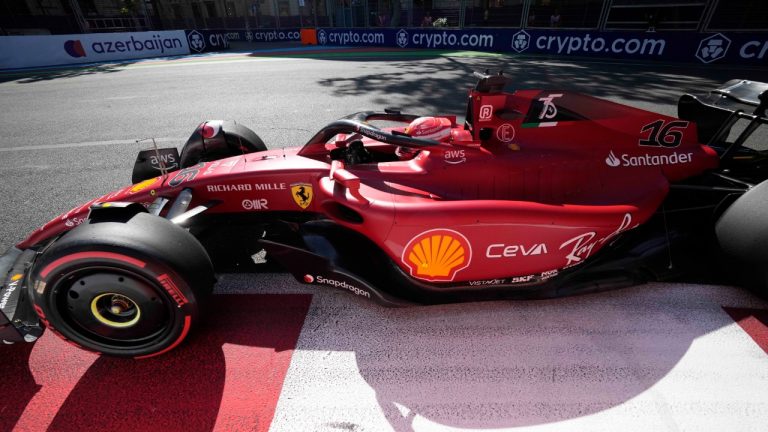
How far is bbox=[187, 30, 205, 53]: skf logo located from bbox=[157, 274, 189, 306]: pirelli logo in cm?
2110

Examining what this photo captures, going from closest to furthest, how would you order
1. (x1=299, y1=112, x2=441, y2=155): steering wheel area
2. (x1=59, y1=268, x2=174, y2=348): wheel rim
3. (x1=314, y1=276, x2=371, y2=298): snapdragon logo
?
1. (x1=59, y1=268, x2=174, y2=348): wheel rim
2. (x1=314, y1=276, x2=371, y2=298): snapdragon logo
3. (x1=299, y1=112, x2=441, y2=155): steering wheel area

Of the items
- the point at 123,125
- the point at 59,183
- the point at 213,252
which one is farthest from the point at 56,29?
the point at 213,252

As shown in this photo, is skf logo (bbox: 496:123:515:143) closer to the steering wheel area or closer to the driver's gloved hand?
the steering wheel area

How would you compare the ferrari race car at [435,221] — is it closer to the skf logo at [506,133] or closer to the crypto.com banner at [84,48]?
the skf logo at [506,133]

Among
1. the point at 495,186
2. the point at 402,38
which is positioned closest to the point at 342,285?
the point at 495,186

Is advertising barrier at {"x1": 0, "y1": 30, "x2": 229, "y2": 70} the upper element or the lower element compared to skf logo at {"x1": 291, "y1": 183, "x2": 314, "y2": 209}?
lower

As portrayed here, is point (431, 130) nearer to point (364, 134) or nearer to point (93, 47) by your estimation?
point (364, 134)

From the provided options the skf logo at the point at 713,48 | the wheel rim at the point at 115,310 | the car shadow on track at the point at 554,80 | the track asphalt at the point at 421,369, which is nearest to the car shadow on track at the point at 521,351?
the track asphalt at the point at 421,369

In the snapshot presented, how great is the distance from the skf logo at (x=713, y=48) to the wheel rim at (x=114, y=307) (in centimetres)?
1683

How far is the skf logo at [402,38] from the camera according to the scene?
59.1 ft

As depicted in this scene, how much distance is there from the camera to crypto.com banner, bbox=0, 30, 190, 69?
15.1 metres

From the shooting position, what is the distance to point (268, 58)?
1592 cm

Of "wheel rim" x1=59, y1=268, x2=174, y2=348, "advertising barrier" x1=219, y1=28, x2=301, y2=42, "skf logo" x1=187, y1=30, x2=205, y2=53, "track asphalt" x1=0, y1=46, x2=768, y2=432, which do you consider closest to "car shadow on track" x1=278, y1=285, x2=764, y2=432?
"track asphalt" x1=0, y1=46, x2=768, y2=432

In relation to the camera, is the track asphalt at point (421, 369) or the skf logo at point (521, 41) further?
the skf logo at point (521, 41)
